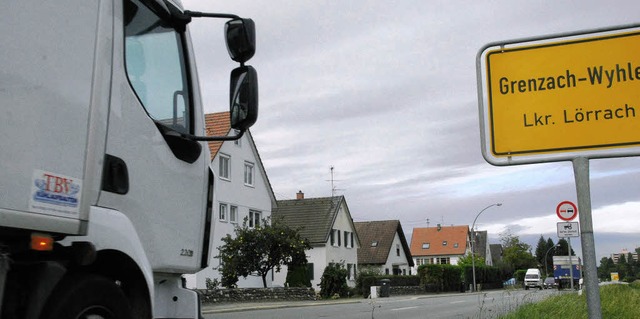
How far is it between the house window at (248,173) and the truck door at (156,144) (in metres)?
38.2

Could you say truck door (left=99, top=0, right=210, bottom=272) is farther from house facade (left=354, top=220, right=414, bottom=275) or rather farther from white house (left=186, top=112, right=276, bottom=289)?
house facade (left=354, top=220, right=414, bottom=275)

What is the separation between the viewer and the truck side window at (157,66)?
3.81 m

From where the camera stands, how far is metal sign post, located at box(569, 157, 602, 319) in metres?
4.09

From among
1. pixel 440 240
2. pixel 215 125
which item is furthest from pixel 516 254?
pixel 215 125

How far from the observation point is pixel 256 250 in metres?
33.7

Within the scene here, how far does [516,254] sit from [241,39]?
387ft

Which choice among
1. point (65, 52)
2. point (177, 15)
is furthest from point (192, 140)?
point (65, 52)

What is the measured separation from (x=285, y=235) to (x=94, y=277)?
30.9 metres

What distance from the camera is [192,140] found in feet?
13.8

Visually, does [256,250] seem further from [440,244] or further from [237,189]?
[440,244]

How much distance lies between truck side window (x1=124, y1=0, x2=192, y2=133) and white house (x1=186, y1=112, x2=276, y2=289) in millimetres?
30969

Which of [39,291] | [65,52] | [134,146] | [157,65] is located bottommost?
[39,291]

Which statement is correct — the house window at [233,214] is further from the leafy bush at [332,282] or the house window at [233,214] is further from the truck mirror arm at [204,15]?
the truck mirror arm at [204,15]

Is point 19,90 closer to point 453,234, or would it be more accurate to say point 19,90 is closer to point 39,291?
point 39,291
